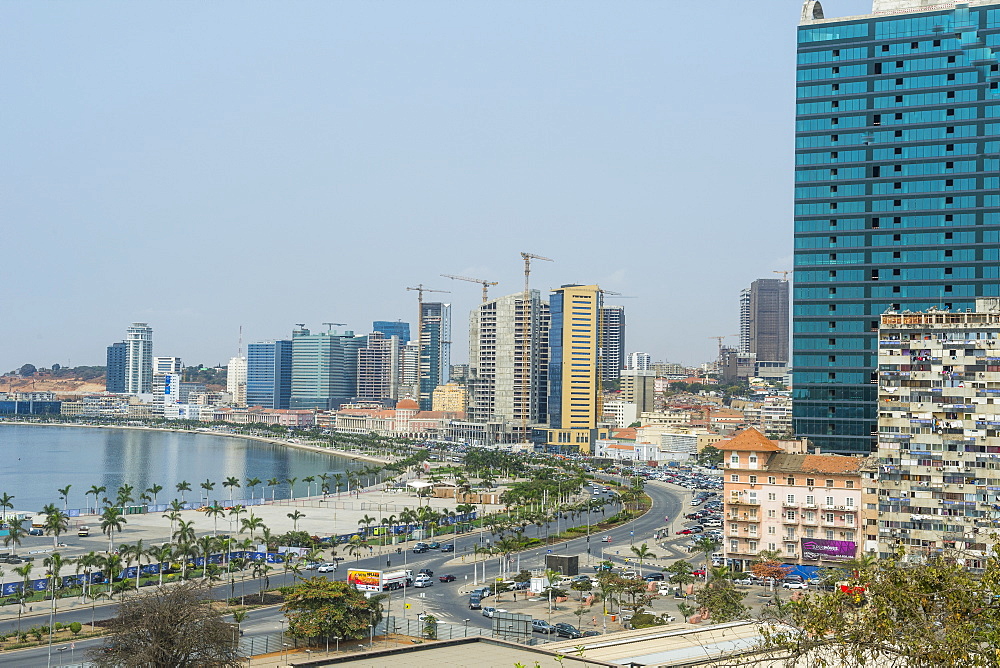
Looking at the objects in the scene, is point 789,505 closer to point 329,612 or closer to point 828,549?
point 828,549

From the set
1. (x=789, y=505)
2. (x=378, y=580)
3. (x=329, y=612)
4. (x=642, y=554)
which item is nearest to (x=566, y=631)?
(x=329, y=612)

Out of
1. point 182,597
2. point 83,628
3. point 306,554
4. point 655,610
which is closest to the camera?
point 182,597

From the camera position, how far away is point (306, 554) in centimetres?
7738

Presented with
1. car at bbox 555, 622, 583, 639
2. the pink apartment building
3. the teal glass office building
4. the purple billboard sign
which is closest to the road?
car at bbox 555, 622, 583, 639

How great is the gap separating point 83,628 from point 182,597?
19112 millimetres

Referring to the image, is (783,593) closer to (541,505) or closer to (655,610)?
(655,610)

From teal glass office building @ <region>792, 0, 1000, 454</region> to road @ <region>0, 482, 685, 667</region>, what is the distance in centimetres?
1933

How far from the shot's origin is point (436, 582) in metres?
69.1

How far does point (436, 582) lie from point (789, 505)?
24583mm

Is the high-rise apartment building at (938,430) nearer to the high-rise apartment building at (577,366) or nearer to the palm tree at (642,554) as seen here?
the palm tree at (642,554)

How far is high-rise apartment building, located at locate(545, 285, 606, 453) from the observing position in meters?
196

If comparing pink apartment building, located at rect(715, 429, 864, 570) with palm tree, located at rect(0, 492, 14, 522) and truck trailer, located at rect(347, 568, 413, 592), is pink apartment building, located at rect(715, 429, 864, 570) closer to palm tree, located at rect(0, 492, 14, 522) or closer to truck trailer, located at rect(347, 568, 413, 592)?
truck trailer, located at rect(347, 568, 413, 592)

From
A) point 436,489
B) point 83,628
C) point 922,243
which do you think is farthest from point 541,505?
point 83,628

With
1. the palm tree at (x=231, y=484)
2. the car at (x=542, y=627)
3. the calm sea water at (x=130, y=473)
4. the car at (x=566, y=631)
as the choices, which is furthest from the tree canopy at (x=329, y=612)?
the calm sea water at (x=130, y=473)
